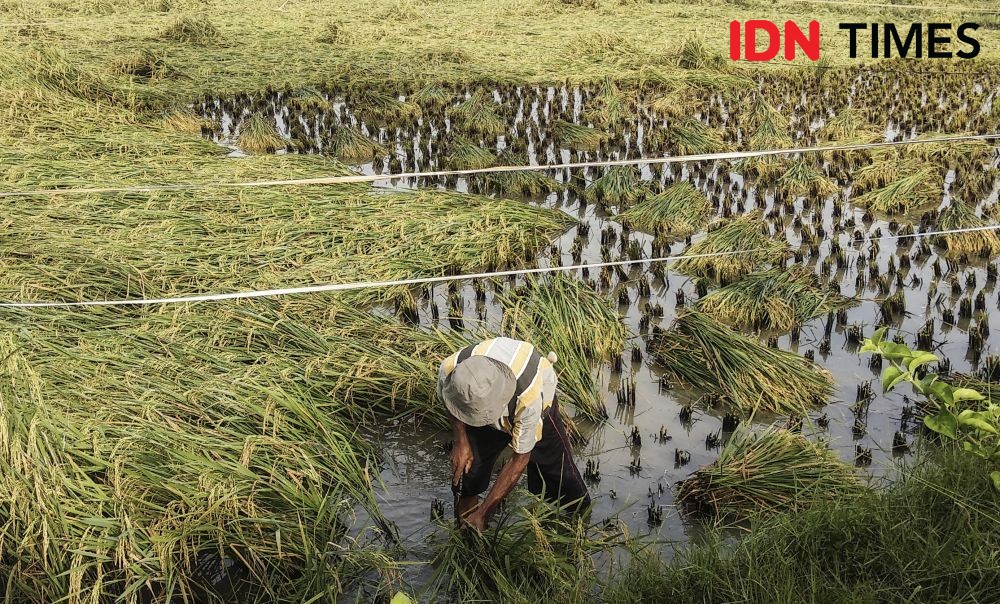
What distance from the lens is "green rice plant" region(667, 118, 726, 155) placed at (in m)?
9.30

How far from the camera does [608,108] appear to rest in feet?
35.6

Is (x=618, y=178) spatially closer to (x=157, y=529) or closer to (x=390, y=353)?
(x=390, y=353)

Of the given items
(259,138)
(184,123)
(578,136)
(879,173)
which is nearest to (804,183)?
(879,173)

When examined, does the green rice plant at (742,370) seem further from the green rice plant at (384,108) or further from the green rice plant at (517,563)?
the green rice plant at (384,108)

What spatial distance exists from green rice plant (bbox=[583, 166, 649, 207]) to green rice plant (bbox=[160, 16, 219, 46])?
949cm

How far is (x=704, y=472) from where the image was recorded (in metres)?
4.01

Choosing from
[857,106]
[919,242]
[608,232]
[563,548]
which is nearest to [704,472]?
[563,548]

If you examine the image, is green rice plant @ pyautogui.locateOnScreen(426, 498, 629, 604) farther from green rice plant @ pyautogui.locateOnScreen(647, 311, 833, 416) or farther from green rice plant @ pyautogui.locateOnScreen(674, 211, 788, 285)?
green rice plant @ pyautogui.locateOnScreen(674, 211, 788, 285)

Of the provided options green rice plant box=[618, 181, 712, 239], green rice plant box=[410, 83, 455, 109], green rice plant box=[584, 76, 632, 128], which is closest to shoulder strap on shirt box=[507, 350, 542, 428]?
green rice plant box=[618, 181, 712, 239]

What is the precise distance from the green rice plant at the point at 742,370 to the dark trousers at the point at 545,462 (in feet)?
3.94

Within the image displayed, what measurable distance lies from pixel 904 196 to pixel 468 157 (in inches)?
147

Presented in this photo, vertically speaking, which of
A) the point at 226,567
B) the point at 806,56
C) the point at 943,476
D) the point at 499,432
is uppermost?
the point at 806,56

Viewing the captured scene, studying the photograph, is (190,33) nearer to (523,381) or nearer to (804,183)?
(804,183)

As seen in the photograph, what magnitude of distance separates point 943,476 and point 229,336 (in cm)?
336
